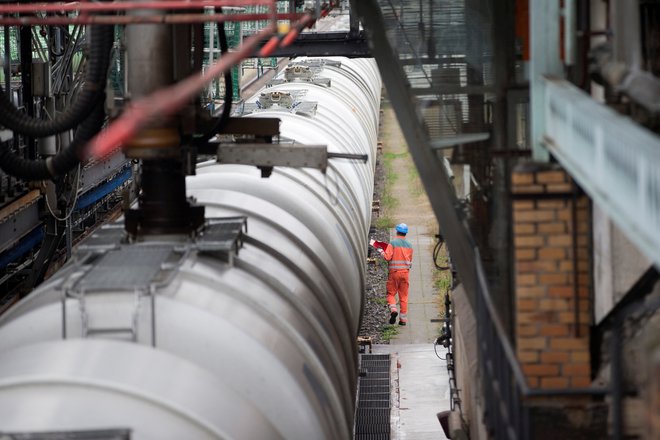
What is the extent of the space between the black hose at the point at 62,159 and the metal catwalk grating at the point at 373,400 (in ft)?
14.4

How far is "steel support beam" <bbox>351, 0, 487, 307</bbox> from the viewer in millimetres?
7027

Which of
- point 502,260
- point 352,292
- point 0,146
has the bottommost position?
point 352,292

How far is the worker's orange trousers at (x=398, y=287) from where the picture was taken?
15.3 metres

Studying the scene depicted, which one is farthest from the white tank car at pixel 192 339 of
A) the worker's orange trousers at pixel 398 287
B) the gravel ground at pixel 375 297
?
the worker's orange trousers at pixel 398 287

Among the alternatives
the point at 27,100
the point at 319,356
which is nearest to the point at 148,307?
the point at 319,356

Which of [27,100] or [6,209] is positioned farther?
[27,100]

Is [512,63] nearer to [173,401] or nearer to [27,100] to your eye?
[173,401]

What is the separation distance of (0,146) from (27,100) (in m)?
5.02

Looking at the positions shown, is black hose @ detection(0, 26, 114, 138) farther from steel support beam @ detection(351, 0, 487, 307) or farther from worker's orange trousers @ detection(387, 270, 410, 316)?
worker's orange trousers @ detection(387, 270, 410, 316)

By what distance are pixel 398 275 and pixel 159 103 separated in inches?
386

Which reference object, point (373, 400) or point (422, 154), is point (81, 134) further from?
point (373, 400)

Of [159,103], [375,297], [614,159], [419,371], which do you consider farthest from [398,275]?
[614,159]

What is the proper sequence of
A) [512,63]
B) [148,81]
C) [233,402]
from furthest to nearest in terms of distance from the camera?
1. [512,63]
2. [148,81]
3. [233,402]

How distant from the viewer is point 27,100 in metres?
12.4
